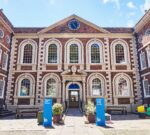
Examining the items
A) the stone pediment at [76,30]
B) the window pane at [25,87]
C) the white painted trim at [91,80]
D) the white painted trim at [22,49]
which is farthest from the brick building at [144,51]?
the window pane at [25,87]

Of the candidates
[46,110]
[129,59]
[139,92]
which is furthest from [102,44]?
[46,110]

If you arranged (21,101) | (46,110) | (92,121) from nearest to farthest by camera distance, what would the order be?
(46,110) < (92,121) < (21,101)

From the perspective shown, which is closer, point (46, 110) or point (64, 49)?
point (46, 110)

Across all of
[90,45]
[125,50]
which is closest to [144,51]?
[125,50]

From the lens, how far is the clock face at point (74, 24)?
2231cm

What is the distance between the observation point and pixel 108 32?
2205 cm

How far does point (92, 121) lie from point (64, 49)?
11785mm

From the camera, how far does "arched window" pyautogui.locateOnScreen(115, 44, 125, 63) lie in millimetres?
21756

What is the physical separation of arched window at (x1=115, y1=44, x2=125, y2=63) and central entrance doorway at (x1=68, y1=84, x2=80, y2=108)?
20.7 ft

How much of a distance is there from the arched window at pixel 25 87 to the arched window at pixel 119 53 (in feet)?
37.9

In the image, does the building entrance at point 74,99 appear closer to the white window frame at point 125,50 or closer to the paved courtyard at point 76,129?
the white window frame at point 125,50

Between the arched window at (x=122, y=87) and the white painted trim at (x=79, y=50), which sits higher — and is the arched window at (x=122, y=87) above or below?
below

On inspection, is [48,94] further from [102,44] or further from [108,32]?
[108,32]

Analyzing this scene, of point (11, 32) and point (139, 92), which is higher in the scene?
point (11, 32)
